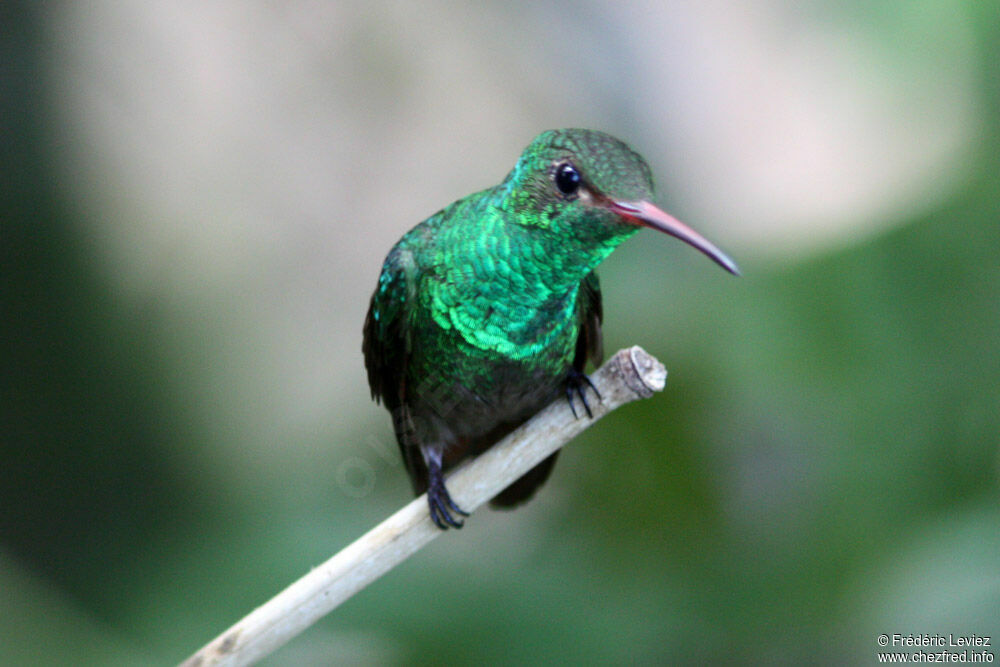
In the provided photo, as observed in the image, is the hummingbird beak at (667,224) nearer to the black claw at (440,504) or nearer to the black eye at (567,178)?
the black eye at (567,178)

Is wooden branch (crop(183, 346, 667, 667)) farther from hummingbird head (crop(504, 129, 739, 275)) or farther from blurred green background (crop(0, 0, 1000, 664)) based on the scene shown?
blurred green background (crop(0, 0, 1000, 664))

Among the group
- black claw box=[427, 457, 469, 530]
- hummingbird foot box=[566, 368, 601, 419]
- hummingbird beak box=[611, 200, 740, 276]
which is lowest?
black claw box=[427, 457, 469, 530]

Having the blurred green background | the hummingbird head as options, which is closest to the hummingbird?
the hummingbird head

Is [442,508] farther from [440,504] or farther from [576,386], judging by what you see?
[576,386]

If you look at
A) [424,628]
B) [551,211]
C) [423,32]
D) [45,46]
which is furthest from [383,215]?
[551,211]

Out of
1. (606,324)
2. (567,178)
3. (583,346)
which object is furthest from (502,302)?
(606,324)

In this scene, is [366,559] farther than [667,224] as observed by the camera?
Yes

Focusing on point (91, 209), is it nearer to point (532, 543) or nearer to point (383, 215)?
→ point (383, 215)
